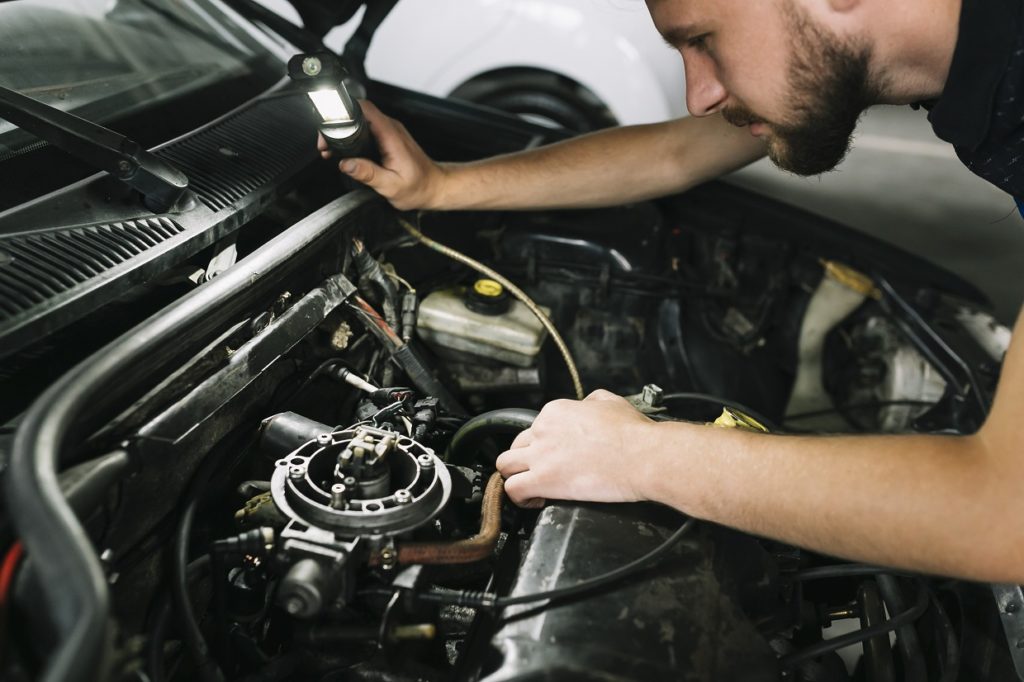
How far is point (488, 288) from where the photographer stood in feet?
5.09

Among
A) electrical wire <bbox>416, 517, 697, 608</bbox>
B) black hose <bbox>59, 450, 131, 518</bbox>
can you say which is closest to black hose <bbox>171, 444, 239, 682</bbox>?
black hose <bbox>59, 450, 131, 518</bbox>

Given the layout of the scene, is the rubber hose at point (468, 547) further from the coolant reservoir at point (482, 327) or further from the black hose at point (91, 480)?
the coolant reservoir at point (482, 327)

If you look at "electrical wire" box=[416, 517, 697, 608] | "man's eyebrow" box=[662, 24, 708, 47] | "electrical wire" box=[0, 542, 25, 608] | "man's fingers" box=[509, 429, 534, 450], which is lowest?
"electrical wire" box=[416, 517, 697, 608]

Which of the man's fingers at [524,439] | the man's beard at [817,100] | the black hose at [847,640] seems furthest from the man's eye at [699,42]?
the black hose at [847,640]

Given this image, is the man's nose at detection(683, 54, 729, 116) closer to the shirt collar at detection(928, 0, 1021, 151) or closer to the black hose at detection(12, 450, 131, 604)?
the shirt collar at detection(928, 0, 1021, 151)

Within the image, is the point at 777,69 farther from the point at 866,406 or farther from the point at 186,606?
the point at 186,606

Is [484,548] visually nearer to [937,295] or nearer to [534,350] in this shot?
[534,350]

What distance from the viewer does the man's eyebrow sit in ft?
3.69

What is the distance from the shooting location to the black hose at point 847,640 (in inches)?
39.5

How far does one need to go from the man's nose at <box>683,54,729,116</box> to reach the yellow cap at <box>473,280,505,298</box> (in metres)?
0.52

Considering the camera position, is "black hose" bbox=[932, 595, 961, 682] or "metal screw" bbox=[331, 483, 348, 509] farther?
"black hose" bbox=[932, 595, 961, 682]

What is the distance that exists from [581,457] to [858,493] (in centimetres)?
34

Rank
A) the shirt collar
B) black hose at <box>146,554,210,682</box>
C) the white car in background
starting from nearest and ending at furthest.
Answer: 1. black hose at <box>146,554,210,682</box>
2. the shirt collar
3. the white car in background

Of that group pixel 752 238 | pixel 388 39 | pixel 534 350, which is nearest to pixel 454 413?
pixel 534 350
